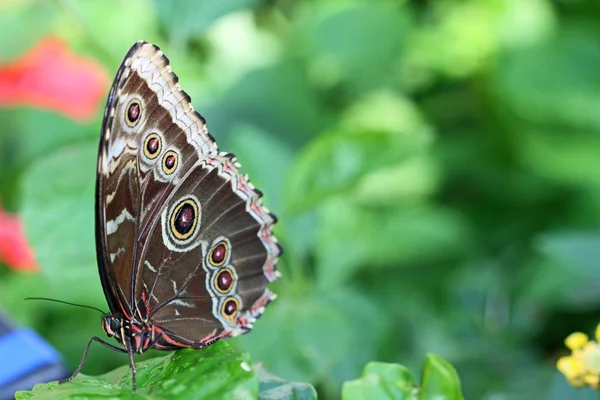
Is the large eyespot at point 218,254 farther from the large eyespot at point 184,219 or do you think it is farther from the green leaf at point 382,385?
the green leaf at point 382,385

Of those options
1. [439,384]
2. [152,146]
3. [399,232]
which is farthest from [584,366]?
[399,232]

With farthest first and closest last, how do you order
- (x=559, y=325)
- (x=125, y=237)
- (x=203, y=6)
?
1. (x=559, y=325)
2. (x=203, y=6)
3. (x=125, y=237)

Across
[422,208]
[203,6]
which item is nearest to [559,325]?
[422,208]

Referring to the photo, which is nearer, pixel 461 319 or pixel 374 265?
pixel 461 319

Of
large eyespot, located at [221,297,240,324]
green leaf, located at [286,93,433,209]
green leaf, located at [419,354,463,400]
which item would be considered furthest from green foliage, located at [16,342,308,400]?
green leaf, located at [286,93,433,209]

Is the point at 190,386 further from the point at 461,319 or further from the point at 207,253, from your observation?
the point at 461,319

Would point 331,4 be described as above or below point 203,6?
above

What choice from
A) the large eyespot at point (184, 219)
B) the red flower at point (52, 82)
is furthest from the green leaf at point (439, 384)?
the red flower at point (52, 82)
